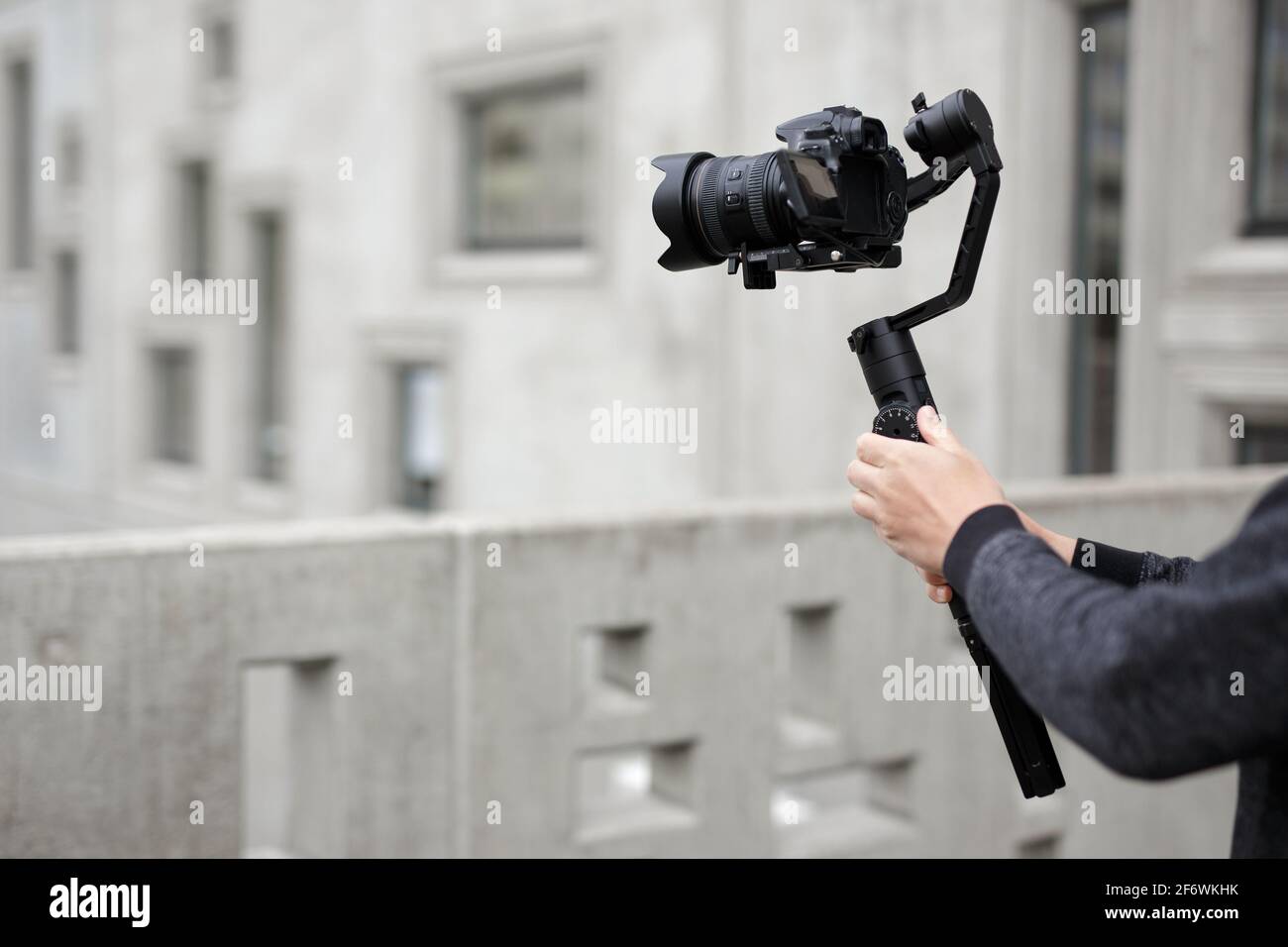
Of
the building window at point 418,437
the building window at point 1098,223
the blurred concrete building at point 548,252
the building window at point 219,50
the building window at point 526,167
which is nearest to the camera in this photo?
the blurred concrete building at point 548,252

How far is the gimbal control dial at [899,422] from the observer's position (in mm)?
1885

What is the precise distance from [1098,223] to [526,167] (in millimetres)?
4814

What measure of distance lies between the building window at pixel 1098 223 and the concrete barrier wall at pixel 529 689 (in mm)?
2164

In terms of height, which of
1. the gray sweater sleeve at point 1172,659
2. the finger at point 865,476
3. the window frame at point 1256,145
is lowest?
the gray sweater sleeve at point 1172,659

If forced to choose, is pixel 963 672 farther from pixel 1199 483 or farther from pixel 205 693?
pixel 205 693

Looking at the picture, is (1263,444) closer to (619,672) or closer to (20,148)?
(619,672)

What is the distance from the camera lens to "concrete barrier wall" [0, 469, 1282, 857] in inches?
132

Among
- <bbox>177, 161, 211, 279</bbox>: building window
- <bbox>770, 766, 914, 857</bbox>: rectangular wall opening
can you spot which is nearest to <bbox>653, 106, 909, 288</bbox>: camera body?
<bbox>770, 766, 914, 857</bbox>: rectangular wall opening

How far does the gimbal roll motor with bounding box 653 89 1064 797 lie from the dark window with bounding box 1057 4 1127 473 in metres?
5.64

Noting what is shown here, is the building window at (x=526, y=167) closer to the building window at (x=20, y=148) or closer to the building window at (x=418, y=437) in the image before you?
the building window at (x=418, y=437)

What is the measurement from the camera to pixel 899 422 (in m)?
1.90

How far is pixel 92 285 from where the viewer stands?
15742mm

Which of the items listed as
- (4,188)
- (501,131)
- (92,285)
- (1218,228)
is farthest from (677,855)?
(4,188)


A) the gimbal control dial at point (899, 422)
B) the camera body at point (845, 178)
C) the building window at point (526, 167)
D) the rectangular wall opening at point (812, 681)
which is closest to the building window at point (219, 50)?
the building window at point (526, 167)
